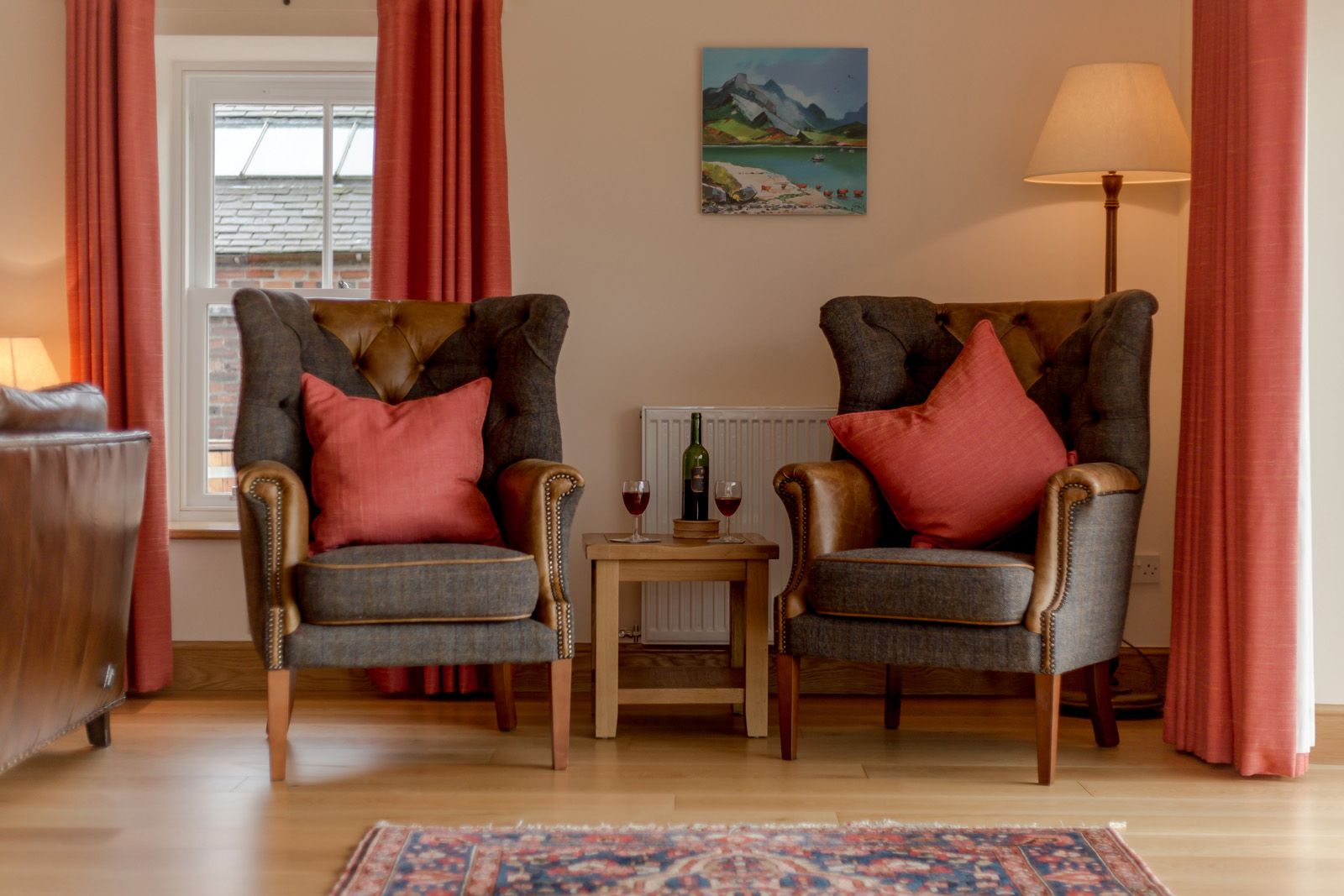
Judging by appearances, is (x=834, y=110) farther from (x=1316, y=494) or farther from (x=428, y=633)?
(x=428, y=633)

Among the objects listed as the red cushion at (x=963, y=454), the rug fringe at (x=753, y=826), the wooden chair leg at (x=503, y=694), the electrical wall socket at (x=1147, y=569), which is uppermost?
the red cushion at (x=963, y=454)

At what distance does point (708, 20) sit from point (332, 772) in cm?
237

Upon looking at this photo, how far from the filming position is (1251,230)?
9.02ft

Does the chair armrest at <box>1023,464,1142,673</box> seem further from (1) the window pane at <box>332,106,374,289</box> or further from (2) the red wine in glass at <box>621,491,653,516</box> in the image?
(1) the window pane at <box>332,106,374,289</box>

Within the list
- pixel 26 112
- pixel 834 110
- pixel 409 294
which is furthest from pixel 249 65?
pixel 834 110

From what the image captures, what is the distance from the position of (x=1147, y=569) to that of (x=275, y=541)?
8.12 ft

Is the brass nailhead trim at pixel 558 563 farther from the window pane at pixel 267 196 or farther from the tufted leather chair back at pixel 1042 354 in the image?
the window pane at pixel 267 196

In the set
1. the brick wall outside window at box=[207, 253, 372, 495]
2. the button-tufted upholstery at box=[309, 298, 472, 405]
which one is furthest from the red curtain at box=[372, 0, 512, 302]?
the brick wall outside window at box=[207, 253, 372, 495]

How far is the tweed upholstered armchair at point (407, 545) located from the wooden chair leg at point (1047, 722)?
40.7 inches

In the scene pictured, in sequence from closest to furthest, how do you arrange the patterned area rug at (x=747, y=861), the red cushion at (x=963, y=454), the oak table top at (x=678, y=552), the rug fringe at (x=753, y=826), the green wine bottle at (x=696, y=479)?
the patterned area rug at (x=747, y=861)
the rug fringe at (x=753, y=826)
the red cushion at (x=963, y=454)
the oak table top at (x=678, y=552)
the green wine bottle at (x=696, y=479)

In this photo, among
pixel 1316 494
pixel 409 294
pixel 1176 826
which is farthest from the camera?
pixel 409 294

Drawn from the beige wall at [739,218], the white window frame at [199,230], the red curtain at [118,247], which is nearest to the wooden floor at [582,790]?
the red curtain at [118,247]

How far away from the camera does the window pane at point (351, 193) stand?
397 cm

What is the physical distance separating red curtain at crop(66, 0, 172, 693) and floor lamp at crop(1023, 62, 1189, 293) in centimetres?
251
